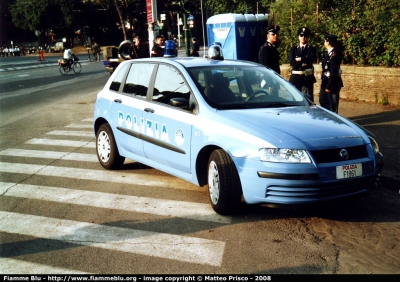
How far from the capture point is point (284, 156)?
5.29m

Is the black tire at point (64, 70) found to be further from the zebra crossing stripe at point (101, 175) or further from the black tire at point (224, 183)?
the black tire at point (224, 183)

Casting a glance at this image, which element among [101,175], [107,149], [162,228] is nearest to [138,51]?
[107,149]

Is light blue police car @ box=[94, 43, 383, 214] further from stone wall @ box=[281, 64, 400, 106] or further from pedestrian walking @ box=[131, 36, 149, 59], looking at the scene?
pedestrian walking @ box=[131, 36, 149, 59]

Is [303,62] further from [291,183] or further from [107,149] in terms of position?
[291,183]

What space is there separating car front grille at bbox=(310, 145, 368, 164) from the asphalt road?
2.14 ft

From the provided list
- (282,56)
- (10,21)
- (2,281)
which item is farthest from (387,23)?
(10,21)

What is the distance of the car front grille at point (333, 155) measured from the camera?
5305 millimetres

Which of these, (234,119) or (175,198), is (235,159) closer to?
(234,119)

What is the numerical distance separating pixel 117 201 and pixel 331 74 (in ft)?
15.6

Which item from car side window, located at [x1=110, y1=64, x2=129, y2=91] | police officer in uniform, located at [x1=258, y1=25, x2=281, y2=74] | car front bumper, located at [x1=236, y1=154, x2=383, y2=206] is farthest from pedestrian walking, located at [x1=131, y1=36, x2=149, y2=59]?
car front bumper, located at [x1=236, y1=154, x2=383, y2=206]

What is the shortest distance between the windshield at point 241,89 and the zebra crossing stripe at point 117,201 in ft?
3.81

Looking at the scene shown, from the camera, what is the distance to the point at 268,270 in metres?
4.38

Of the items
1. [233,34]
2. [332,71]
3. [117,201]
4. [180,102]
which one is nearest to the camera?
[180,102]

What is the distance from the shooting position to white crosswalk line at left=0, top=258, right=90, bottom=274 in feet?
14.6
